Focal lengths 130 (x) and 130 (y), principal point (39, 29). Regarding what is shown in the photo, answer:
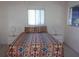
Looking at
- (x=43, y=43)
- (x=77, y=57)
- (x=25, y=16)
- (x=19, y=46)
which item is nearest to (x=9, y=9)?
(x=25, y=16)

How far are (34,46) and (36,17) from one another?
1.01 feet

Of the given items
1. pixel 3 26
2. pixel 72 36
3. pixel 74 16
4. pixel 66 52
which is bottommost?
pixel 66 52

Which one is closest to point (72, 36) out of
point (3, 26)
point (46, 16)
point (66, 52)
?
point (66, 52)

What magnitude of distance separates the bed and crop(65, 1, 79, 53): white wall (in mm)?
91

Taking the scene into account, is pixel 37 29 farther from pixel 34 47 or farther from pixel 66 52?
pixel 66 52

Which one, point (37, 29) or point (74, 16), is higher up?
point (74, 16)

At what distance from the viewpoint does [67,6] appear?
1332mm

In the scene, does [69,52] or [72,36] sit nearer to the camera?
[69,52]

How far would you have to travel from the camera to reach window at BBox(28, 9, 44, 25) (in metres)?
1.36

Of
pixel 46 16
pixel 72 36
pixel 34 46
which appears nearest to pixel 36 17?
pixel 46 16

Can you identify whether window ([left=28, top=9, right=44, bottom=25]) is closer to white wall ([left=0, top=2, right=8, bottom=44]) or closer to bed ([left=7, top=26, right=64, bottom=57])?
bed ([left=7, top=26, right=64, bottom=57])

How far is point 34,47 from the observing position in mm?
1298

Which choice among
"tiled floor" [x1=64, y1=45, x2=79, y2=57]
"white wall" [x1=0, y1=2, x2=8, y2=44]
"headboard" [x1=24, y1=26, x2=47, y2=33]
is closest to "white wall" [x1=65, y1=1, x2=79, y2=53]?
"tiled floor" [x1=64, y1=45, x2=79, y2=57]

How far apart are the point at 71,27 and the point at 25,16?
0.50 m
